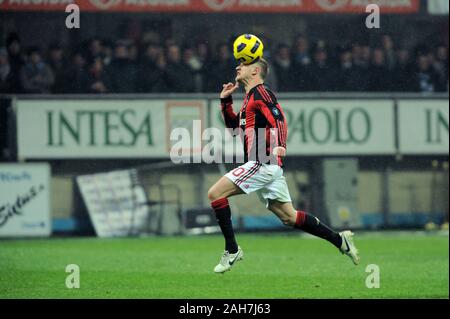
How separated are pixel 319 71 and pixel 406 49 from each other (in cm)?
233

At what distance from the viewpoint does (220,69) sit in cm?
2344

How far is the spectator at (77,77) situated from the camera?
23.1 m

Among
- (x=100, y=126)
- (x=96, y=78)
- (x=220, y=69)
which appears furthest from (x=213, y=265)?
(x=96, y=78)

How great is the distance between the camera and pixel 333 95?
23.7 metres

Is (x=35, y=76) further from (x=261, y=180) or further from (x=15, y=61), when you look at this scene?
(x=261, y=180)

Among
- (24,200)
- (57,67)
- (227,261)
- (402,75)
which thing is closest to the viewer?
(227,261)

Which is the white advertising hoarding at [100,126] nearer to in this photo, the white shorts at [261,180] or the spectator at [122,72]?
the spectator at [122,72]

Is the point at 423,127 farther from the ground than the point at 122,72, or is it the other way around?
the point at 122,72

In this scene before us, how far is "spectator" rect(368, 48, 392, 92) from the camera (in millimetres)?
24125

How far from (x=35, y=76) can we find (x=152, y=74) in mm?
2267
